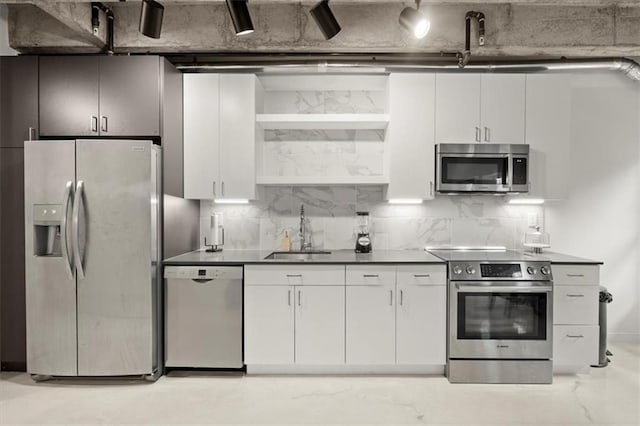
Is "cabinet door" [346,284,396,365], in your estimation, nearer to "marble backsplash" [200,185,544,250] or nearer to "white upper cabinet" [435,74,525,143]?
"marble backsplash" [200,185,544,250]

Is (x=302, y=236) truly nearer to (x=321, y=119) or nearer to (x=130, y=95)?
(x=321, y=119)

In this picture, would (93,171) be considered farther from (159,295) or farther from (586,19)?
(586,19)

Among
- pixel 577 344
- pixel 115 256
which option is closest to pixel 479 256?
pixel 577 344

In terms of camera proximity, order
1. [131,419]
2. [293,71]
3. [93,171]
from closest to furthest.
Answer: [131,419], [93,171], [293,71]

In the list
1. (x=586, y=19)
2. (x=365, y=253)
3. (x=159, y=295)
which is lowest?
(x=159, y=295)

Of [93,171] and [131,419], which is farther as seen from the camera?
[93,171]

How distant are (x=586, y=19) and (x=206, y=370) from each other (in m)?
4.32

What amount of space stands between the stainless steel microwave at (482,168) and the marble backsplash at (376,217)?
1.67ft

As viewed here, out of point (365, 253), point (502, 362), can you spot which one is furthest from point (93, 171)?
point (502, 362)

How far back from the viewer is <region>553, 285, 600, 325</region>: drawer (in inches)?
136

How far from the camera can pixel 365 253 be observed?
3.98m

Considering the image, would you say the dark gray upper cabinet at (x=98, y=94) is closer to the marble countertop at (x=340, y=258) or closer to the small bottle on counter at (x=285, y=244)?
the marble countertop at (x=340, y=258)

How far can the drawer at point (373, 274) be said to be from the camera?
137 inches

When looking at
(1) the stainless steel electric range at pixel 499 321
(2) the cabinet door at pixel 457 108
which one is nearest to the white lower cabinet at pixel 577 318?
(1) the stainless steel electric range at pixel 499 321
